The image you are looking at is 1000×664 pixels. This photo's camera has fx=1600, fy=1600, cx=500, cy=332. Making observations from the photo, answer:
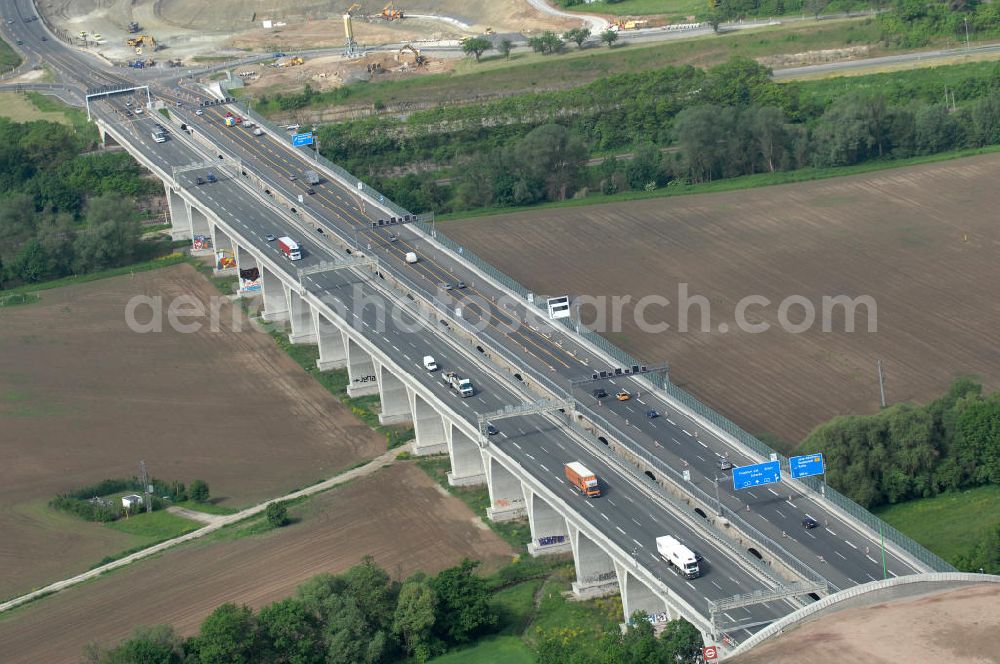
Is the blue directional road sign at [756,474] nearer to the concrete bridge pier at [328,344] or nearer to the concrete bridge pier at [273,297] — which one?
the concrete bridge pier at [328,344]

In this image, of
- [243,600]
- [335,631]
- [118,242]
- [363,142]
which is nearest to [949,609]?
[335,631]

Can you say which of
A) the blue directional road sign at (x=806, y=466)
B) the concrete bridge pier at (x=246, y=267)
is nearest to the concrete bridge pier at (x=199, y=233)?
the concrete bridge pier at (x=246, y=267)

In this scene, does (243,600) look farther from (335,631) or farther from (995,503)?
(995,503)

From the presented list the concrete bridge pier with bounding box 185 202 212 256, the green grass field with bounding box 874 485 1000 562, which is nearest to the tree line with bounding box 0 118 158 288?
the concrete bridge pier with bounding box 185 202 212 256

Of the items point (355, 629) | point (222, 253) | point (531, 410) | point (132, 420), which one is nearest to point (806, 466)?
point (531, 410)

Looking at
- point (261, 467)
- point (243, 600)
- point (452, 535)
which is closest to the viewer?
point (243, 600)

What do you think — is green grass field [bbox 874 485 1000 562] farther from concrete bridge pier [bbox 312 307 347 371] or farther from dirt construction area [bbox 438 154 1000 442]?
concrete bridge pier [bbox 312 307 347 371]
